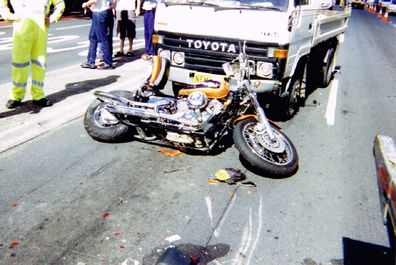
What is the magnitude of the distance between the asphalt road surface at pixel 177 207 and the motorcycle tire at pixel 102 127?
120 mm

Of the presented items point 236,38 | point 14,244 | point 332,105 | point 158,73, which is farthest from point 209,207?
point 332,105

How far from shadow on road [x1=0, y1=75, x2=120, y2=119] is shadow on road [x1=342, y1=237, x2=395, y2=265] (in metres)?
4.72

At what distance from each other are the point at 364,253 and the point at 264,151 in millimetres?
1613

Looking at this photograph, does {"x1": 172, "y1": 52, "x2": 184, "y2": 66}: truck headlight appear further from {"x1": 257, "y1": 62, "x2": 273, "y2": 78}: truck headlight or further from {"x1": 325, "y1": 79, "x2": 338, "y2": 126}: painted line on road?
{"x1": 325, "y1": 79, "x2": 338, "y2": 126}: painted line on road

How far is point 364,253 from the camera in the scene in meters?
3.32

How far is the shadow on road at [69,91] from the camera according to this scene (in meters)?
6.05

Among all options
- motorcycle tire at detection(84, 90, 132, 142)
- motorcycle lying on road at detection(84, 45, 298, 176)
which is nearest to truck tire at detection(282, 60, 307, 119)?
motorcycle lying on road at detection(84, 45, 298, 176)

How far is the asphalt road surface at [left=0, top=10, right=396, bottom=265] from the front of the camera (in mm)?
3221

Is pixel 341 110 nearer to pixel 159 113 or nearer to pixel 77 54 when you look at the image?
pixel 159 113

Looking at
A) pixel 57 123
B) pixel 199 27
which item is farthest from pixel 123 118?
pixel 199 27

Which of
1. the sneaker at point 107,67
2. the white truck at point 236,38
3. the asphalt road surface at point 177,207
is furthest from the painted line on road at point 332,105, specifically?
the sneaker at point 107,67

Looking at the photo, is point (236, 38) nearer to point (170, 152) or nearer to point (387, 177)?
point (170, 152)

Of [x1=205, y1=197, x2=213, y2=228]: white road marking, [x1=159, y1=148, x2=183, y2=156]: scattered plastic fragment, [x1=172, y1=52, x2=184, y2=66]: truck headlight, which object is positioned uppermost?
[x1=172, y1=52, x2=184, y2=66]: truck headlight

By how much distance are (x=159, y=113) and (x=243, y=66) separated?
114cm
